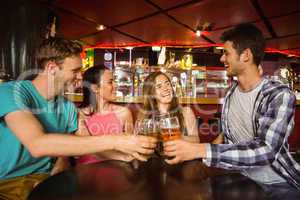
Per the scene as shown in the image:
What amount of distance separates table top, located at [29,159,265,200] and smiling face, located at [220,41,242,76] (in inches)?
32.6

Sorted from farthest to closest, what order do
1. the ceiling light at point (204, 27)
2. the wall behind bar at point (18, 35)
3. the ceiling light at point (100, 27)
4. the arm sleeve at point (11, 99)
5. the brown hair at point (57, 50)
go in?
the ceiling light at point (100, 27) → the ceiling light at point (204, 27) → the wall behind bar at point (18, 35) → the brown hair at point (57, 50) → the arm sleeve at point (11, 99)

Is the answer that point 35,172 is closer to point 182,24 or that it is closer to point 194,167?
point 194,167

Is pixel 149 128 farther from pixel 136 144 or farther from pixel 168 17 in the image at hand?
pixel 168 17

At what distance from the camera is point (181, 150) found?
1123mm

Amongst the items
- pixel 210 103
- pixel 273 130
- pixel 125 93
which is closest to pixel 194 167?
pixel 273 130

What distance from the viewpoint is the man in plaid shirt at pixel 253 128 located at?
1166 millimetres

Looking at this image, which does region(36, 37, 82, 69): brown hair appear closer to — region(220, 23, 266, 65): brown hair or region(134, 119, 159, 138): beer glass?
region(134, 119, 159, 138): beer glass

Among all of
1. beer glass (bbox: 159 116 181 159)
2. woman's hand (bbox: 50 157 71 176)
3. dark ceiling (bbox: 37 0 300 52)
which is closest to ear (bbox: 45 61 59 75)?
woman's hand (bbox: 50 157 71 176)

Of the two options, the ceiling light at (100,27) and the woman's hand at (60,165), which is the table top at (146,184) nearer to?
the woman's hand at (60,165)

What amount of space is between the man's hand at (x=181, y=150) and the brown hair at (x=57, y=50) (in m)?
0.91

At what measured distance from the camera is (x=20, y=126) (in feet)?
3.87

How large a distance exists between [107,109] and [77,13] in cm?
232

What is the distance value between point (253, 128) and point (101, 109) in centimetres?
164

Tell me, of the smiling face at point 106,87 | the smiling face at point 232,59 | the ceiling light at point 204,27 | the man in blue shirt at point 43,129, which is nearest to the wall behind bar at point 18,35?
the smiling face at point 106,87
